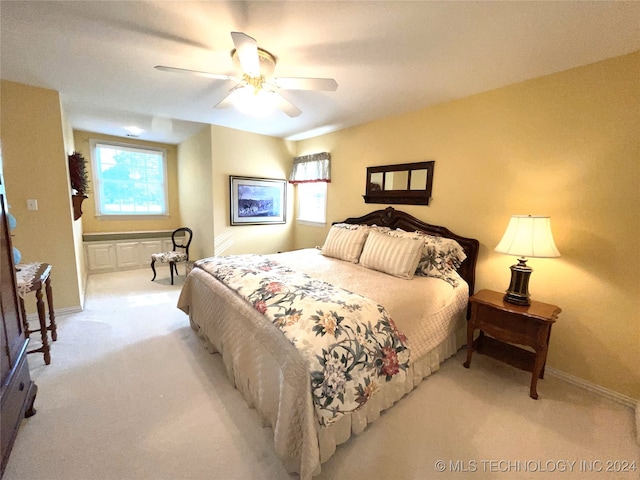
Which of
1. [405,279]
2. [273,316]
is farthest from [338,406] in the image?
[405,279]

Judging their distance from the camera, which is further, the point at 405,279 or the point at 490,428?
the point at 405,279

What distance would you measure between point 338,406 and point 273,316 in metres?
0.56

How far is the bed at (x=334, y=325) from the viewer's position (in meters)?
1.24

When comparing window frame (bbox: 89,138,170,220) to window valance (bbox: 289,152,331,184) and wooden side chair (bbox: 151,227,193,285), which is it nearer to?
wooden side chair (bbox: 151,227,193,285)

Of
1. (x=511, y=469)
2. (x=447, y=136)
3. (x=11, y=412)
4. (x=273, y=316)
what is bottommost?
(x=511, y=469)

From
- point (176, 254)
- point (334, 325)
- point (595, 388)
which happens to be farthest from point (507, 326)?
point (176, 254)

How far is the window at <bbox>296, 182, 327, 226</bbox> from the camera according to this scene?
417 cm

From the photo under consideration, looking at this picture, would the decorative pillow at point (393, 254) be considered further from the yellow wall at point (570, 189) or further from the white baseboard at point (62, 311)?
the white baseboard at point (62, 311)

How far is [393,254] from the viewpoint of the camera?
7.81 ft

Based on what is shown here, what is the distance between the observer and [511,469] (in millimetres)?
1355

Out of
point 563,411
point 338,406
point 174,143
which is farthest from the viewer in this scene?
point 174,143

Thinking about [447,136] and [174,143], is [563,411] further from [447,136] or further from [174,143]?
[174,143]

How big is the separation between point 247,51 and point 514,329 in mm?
2597

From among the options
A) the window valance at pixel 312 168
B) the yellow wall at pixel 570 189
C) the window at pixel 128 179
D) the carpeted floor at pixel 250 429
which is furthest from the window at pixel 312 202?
the window at pixel 128 179
